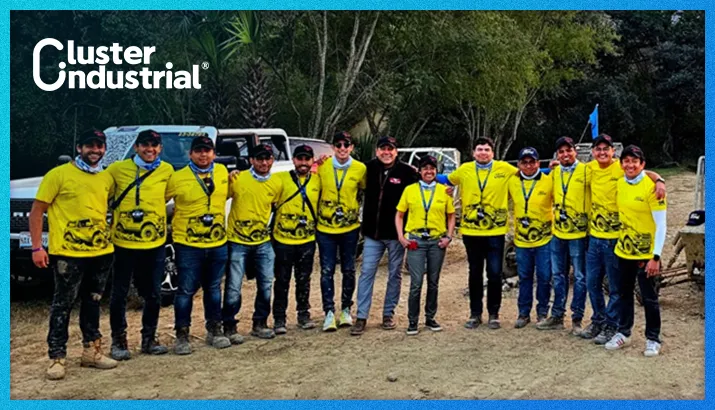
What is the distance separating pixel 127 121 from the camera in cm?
690

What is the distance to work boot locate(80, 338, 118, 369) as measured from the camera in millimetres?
5262

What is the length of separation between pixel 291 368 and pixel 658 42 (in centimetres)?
616

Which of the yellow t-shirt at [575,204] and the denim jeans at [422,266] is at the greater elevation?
Answer: the yellow t-shirt at [575,204]

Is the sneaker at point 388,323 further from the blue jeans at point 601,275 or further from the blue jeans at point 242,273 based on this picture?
the blue jeans at point 601,275

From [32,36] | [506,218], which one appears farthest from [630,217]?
[32,36]

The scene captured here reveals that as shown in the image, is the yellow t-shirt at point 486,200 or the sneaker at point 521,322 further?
the sneaker at point 521,322

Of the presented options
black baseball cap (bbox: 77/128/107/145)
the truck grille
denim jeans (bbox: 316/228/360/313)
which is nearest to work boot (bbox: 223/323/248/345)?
denim jeans (bbox: 316/228/360/313)

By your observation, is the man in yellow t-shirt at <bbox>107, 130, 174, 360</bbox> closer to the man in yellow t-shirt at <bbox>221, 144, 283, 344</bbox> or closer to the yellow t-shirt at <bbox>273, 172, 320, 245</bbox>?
the man in yellow t-shirt at <bbox>221, 144, 283, 344</bbox>

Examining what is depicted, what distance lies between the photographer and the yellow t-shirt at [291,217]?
19.5 feet

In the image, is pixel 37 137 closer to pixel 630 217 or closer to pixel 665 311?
pixel 630 217

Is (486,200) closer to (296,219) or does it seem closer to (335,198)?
(335,198)

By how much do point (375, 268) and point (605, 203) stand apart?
1822 millimetres

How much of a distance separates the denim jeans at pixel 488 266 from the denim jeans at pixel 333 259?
914 mm

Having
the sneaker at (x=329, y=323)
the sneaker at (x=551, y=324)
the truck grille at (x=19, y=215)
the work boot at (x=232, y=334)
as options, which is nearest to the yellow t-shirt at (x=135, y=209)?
the work boot at (x=232, y=334)
